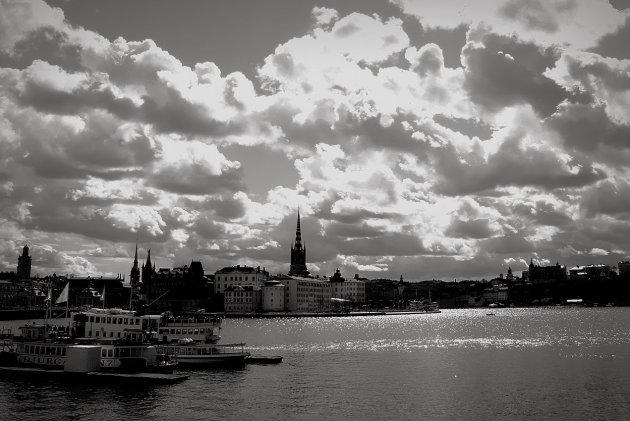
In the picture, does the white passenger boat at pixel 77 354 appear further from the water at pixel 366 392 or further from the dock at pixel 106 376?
the water at pixel 366 392

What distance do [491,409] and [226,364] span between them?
3510cm

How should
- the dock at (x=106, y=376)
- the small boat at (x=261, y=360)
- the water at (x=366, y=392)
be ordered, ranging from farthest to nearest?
1. the small boat at (x=261, y=360)
2. the dock at (x=106, y=376)
3. the water at (x=366, y=392)

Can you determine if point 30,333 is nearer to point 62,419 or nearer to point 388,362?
point 62,419

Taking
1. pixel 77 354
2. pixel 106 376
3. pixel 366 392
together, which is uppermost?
pixel 77 354

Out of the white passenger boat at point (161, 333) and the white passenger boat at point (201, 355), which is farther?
the white passenger boat at point (201, 355)

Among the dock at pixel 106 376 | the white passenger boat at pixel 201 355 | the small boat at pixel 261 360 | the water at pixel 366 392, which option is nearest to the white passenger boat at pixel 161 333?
the white passenger boat at pixel 201 355

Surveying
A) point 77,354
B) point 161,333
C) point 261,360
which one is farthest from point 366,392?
point 161,333

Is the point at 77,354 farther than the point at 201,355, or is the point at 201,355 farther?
the point at 201,355

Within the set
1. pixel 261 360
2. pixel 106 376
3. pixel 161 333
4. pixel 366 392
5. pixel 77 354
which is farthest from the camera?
pixel 161 333

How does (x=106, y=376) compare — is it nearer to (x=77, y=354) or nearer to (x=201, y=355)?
(x=77, y=354)

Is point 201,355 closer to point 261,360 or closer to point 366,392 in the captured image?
point 261,360

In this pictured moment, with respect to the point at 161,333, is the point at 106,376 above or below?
below

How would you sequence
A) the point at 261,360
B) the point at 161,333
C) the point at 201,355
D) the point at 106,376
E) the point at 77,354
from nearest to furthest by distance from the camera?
the point at 106,376, the point at 77,354, the point at 201,355, the point at 261,360, the point at 161,333

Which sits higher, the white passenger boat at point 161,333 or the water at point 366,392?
the white passenger boat at point 161,333
